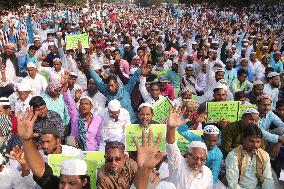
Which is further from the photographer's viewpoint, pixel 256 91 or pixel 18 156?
pixel 256 91

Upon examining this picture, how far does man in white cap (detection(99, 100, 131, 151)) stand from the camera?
5.36 metres

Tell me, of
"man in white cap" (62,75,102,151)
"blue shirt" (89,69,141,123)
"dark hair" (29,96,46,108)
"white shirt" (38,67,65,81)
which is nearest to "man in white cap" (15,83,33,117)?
"man in white cap" (62,75,102,151)

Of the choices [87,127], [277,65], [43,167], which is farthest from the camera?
[277,65]

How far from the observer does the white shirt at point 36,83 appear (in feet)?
22.8

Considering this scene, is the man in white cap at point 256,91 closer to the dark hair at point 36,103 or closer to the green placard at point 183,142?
the green placard at point 183,142

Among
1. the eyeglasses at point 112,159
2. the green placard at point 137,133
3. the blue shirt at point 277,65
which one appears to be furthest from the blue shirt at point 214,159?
the blue shirt at point 277,65

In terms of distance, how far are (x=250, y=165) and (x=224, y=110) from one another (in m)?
1.28

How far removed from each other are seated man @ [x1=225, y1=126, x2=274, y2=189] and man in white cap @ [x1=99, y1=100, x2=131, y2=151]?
166cm

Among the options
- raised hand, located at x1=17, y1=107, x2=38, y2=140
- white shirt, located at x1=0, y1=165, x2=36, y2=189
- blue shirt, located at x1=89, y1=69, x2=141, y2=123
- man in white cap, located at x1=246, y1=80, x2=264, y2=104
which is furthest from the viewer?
man in white cap, located at x1=246, y1=80, x2=264, y2=104

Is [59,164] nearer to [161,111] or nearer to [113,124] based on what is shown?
[113,124]

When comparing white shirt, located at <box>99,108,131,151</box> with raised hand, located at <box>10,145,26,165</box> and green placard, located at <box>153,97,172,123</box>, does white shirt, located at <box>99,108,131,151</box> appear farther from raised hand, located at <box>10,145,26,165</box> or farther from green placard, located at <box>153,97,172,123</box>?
raised hand, located at <box>10,145,26,165</box>

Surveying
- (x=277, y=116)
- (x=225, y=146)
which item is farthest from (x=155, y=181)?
(x=277, y=116)

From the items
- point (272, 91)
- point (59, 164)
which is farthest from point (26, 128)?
point (272, 91)

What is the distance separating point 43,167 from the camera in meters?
3.17
